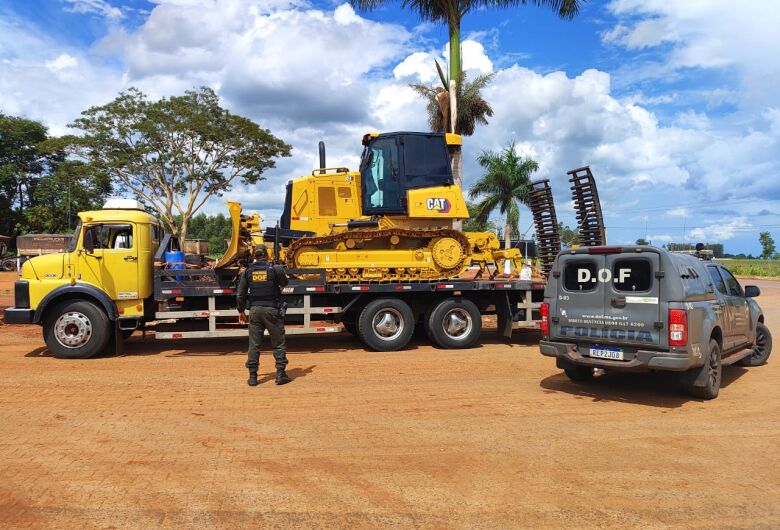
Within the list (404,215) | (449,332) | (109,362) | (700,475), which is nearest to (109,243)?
(109,362)

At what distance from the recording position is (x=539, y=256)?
1247 centimetres

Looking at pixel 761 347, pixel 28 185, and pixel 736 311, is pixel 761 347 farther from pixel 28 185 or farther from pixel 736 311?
pixel 28 185

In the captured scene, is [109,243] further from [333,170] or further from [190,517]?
[190,517]

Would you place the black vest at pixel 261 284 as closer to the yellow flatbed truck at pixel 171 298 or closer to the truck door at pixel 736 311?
the yellow flatbed truck at pixel 171 298

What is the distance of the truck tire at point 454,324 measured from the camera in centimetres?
1032

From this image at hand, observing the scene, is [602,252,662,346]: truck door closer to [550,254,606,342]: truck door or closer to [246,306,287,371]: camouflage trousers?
[550,254,606,342]: truck door

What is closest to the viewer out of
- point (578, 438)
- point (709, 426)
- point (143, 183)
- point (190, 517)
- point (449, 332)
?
point (190, 517)

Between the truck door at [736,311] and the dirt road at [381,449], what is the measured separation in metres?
0.68

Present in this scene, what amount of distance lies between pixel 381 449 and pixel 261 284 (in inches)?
137

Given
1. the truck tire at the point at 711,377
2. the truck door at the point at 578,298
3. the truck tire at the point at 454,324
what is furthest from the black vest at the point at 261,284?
the truck tire at the point at 711,377

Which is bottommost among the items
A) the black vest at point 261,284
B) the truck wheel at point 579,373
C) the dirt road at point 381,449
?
the dirt road at point 381,449

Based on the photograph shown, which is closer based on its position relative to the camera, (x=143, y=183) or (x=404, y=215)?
(x=404, y=215)

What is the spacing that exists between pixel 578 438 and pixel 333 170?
719 cm

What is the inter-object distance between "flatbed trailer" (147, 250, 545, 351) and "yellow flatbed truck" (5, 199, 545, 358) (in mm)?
18
